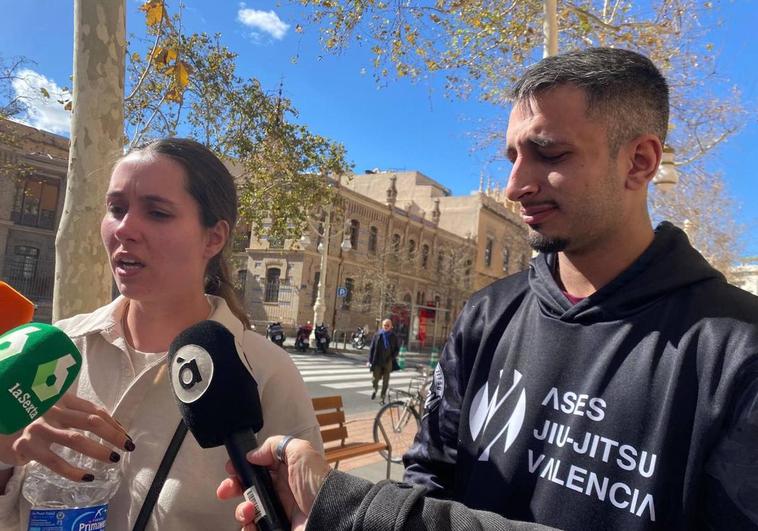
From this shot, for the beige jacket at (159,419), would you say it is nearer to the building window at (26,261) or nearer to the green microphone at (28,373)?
the green microphone at (28,373)

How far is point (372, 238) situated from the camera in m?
34.9

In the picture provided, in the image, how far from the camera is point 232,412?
1001mm

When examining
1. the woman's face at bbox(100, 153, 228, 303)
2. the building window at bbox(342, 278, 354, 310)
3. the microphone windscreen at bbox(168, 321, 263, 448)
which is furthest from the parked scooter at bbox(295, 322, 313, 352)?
the microphone windscreen at bbox(168, 321, 263, 448)

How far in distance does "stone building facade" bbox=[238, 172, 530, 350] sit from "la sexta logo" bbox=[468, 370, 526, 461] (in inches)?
836

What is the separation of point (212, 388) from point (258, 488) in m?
0.22

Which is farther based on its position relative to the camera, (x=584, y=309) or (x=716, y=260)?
(x=716, y=260)

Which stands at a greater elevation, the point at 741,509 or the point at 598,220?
the point at 598,220

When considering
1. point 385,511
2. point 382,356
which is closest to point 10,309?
point 385,511

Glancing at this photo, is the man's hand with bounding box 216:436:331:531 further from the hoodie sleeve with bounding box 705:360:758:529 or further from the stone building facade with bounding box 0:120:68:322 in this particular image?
the stone building facade with bounding box 0:120:68:322

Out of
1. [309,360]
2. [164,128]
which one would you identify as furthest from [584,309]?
[309,360]

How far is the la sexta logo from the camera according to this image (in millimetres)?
1302

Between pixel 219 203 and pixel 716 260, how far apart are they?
24236 millimetres

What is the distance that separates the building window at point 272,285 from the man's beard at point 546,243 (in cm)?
2967

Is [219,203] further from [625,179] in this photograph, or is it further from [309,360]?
[309,360]
